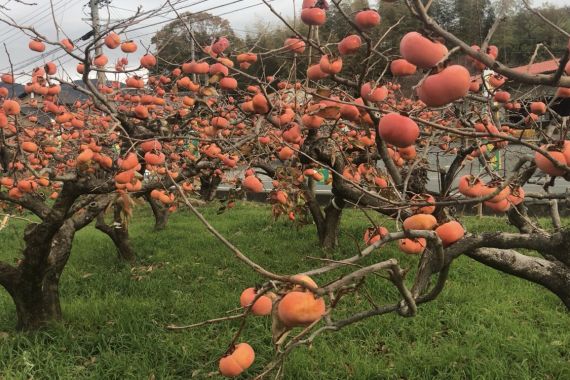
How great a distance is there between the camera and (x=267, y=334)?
11.5 ft

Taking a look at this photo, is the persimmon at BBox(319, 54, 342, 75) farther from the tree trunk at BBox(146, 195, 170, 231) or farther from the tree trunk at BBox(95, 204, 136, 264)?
the tree trunk at BBox(146, 195, 170, 231)

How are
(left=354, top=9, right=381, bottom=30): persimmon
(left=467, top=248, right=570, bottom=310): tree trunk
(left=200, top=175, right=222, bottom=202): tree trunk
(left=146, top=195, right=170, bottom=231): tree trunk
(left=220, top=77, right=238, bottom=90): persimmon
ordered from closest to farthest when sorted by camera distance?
(left=354, top=9, right=381, bottom=30): persimmon
(left=467, top=248, right=570, bottom=310): tree trunk
(left=220, top=77, right=238, bottom=90): persimmon
(left=200, top=175, right=222, bottom=202): tree trunk
(left=146, top=195, right=170, bottom=231): tree trunk

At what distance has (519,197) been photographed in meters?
1.77

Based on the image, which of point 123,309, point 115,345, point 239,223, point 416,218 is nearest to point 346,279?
point 416,218

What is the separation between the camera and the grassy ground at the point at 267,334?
3.03 metres

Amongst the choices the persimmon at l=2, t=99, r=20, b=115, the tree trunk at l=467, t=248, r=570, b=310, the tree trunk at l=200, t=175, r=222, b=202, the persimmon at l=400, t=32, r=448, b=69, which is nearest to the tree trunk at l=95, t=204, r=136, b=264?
the tree trunk at l=200, t=175, r=222, b=202

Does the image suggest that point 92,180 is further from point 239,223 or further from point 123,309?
point 239,223

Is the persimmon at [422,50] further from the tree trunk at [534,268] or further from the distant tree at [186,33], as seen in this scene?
the distant tree at [186,33]

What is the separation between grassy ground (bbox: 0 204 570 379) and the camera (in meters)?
3.03

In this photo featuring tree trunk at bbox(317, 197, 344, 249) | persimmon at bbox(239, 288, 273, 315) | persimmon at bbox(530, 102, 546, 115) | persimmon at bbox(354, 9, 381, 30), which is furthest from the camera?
tree trunk at bbox(317, 197, 344, 249)

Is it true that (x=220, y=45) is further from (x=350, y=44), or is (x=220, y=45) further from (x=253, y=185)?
(x=350, y=44)

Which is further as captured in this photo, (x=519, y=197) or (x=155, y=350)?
(x=155, y=350)

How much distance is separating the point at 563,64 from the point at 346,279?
510 millimetres

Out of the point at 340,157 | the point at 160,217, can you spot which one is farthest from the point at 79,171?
the point at 160,217
